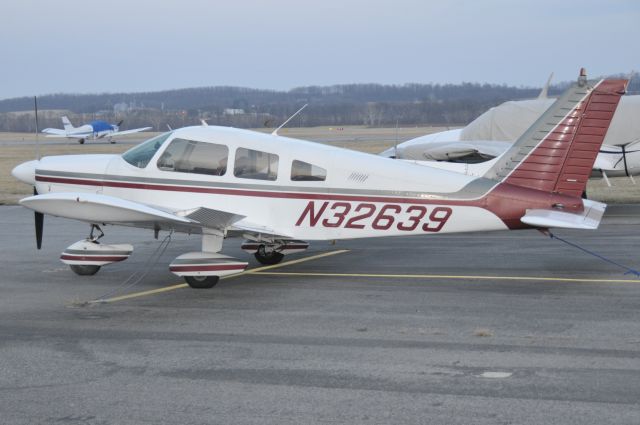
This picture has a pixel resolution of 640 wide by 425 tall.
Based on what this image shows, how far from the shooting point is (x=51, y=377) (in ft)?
23.7

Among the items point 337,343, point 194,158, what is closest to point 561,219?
point 337,343

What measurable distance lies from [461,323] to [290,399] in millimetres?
2928

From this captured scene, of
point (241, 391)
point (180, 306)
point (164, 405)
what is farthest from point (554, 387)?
point (180, 306)

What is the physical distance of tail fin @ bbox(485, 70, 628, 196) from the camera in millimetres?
10914

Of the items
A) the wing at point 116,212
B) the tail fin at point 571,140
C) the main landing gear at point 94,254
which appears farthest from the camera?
the main landing gear at point 94,254

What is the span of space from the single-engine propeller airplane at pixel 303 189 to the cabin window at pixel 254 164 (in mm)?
13

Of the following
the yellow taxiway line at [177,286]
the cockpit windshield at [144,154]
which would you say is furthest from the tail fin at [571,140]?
the cockpit windshield at [144,154]

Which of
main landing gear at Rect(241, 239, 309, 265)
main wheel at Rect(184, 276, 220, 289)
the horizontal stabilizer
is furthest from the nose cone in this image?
the horizontal stabilizer

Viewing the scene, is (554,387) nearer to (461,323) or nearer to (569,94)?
(461,323)

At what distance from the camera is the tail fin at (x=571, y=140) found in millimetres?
10914

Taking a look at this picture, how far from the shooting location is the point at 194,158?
11695mm

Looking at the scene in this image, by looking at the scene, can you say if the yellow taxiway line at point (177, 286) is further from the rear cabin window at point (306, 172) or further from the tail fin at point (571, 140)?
the tail fin at point (571, 140)

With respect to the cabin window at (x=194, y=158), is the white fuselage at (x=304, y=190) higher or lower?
lower

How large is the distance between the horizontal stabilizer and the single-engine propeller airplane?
0.05 feet
